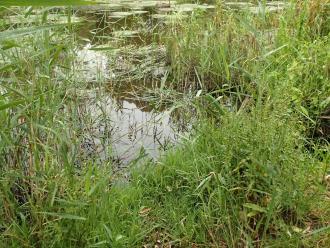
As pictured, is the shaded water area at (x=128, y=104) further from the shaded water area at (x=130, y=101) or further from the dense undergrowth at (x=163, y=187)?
the dense undergrowth at (x=163, y=187)

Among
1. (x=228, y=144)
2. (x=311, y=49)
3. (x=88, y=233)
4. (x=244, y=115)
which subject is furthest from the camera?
(x=311, y=49)

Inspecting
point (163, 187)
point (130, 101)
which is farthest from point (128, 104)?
point (163, 187)

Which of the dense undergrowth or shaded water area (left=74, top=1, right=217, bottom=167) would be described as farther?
shaded water area (left=74, top=1, right=217, bottom=167)

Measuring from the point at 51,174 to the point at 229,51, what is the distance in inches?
90.9

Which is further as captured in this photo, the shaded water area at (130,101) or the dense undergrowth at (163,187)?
the shaded water area at (130,101)

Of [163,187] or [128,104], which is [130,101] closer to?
[128,104]

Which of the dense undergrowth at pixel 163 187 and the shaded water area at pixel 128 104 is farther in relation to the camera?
the shaded water area at pixel 128 104

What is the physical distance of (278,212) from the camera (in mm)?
1636

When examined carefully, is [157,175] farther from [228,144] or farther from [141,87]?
[141,87]

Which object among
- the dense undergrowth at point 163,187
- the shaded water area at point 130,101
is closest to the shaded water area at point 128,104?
the shaded water area at point 130,101

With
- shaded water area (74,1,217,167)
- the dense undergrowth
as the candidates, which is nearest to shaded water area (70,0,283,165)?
shaded water area (74,1,217,167)

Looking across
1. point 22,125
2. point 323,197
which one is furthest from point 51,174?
point 323,197

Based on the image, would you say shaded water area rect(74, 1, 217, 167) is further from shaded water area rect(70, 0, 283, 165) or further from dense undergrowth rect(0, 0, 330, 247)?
dense undergrowth rect(0, 0, 330, 247)

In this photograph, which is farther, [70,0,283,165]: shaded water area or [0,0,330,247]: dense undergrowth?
[70,0,283,165]: shaded water area
